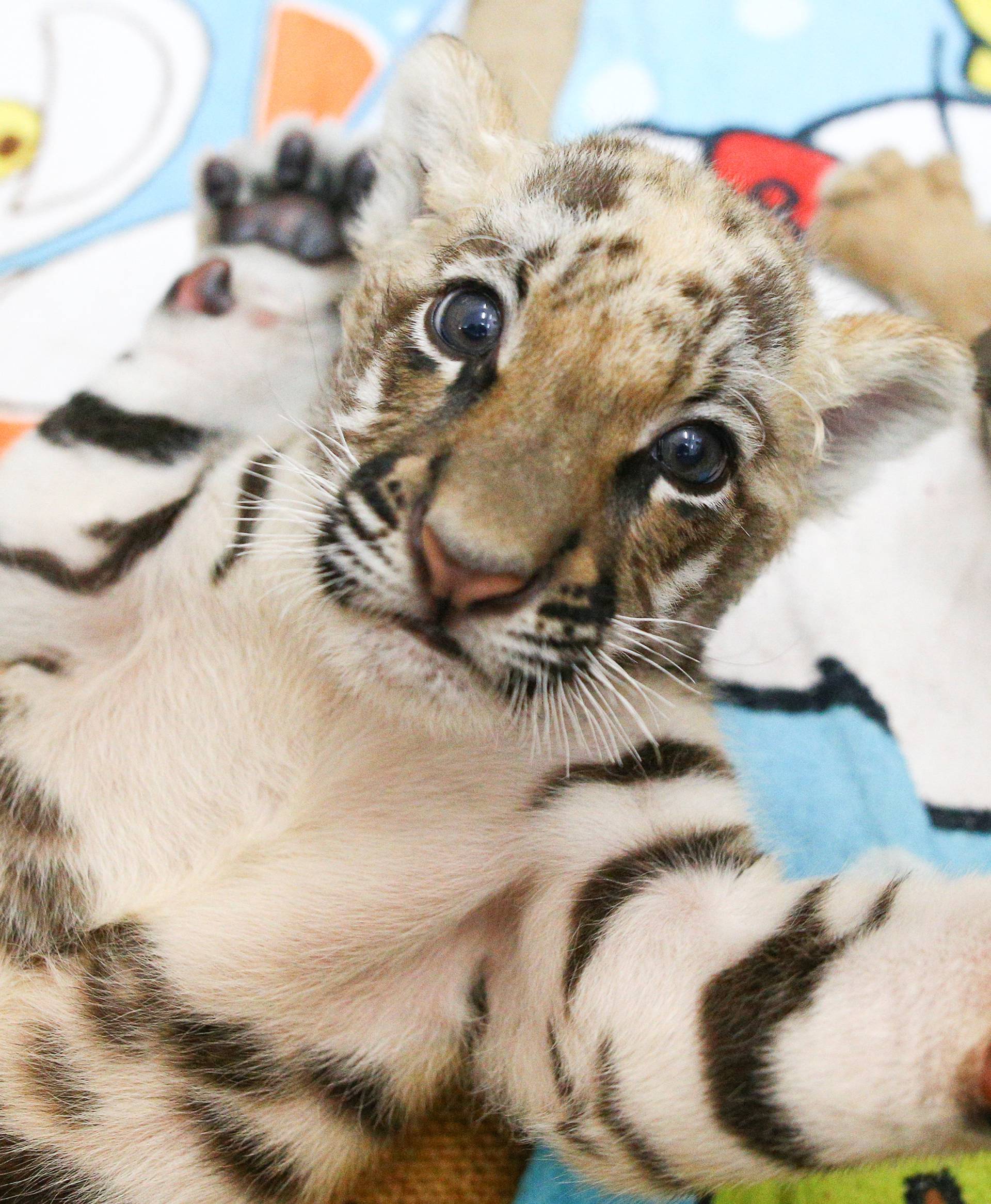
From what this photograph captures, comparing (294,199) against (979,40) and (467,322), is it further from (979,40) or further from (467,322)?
(979,40)

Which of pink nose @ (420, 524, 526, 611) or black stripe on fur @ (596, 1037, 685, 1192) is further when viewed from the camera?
black stripe on fur @ (596, 1037, 685, 1192)

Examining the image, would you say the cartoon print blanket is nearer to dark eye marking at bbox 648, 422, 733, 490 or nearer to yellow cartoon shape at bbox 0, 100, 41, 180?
dark eye marking at bbox 648, 422, 733, 490

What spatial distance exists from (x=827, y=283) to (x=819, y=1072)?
6.37ft

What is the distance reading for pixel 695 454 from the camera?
1.60 metres

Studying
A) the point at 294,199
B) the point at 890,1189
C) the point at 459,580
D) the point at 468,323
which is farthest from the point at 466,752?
the point at 294,199

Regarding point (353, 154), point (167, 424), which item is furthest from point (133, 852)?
point (353, 154)

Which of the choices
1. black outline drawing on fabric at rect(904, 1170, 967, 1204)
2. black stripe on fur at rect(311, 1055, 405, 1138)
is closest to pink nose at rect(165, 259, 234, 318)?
black stripe on fur at rect(311, 1055, 405, 1138)

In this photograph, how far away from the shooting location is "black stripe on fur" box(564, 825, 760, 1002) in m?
1.60

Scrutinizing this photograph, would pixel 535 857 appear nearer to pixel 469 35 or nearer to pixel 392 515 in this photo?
pixel 392 515

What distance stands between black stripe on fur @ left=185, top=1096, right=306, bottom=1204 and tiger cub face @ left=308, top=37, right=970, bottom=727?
76cm

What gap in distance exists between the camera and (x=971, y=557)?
260cm

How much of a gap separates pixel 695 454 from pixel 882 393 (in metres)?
0.51

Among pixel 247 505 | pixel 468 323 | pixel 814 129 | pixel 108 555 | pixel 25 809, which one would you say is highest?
pixel 814 129

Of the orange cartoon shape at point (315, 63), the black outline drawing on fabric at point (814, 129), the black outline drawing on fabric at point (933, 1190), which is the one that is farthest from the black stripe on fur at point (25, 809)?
the black outline drawing on fabric at point (814, 129)
